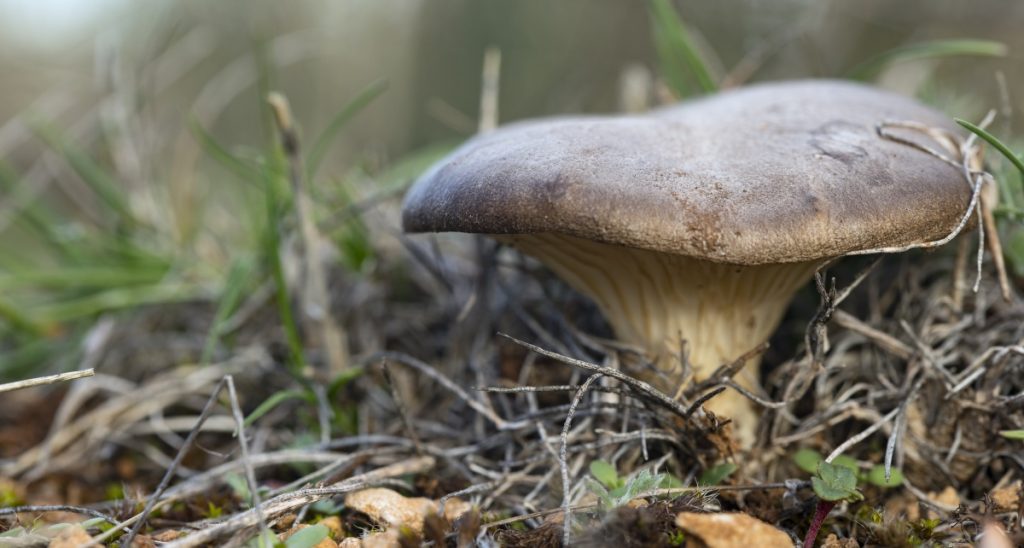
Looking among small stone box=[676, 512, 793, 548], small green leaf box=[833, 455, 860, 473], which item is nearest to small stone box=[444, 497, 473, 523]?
small stone box=[676, 512, 793, 548]

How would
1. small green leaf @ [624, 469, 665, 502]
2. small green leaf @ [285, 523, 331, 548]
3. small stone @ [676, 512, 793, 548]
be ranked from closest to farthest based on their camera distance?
small stone @ [676, 512, 793, 548], small green leaf @ [285, 523, 331, 548], small green leaf @ [624, 469, 665, 502]

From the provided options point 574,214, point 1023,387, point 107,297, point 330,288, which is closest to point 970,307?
point 1023,387

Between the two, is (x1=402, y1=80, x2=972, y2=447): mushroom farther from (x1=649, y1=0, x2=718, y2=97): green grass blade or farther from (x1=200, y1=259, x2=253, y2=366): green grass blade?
(x1=200, y1=259, x2=253, y2=366): green grass blade

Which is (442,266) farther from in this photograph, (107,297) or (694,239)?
(107,297)

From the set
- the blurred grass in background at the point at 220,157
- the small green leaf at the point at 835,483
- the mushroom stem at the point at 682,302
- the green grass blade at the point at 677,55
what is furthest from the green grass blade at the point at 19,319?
the small green leaf at the point at 835,483

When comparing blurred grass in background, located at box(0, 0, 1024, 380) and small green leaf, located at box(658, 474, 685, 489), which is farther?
blurred grass in background, located at box(0, 0, 1024, 380)

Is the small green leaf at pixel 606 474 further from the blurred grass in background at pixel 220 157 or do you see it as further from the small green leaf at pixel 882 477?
the blurred grass in background at pixel 220 157
